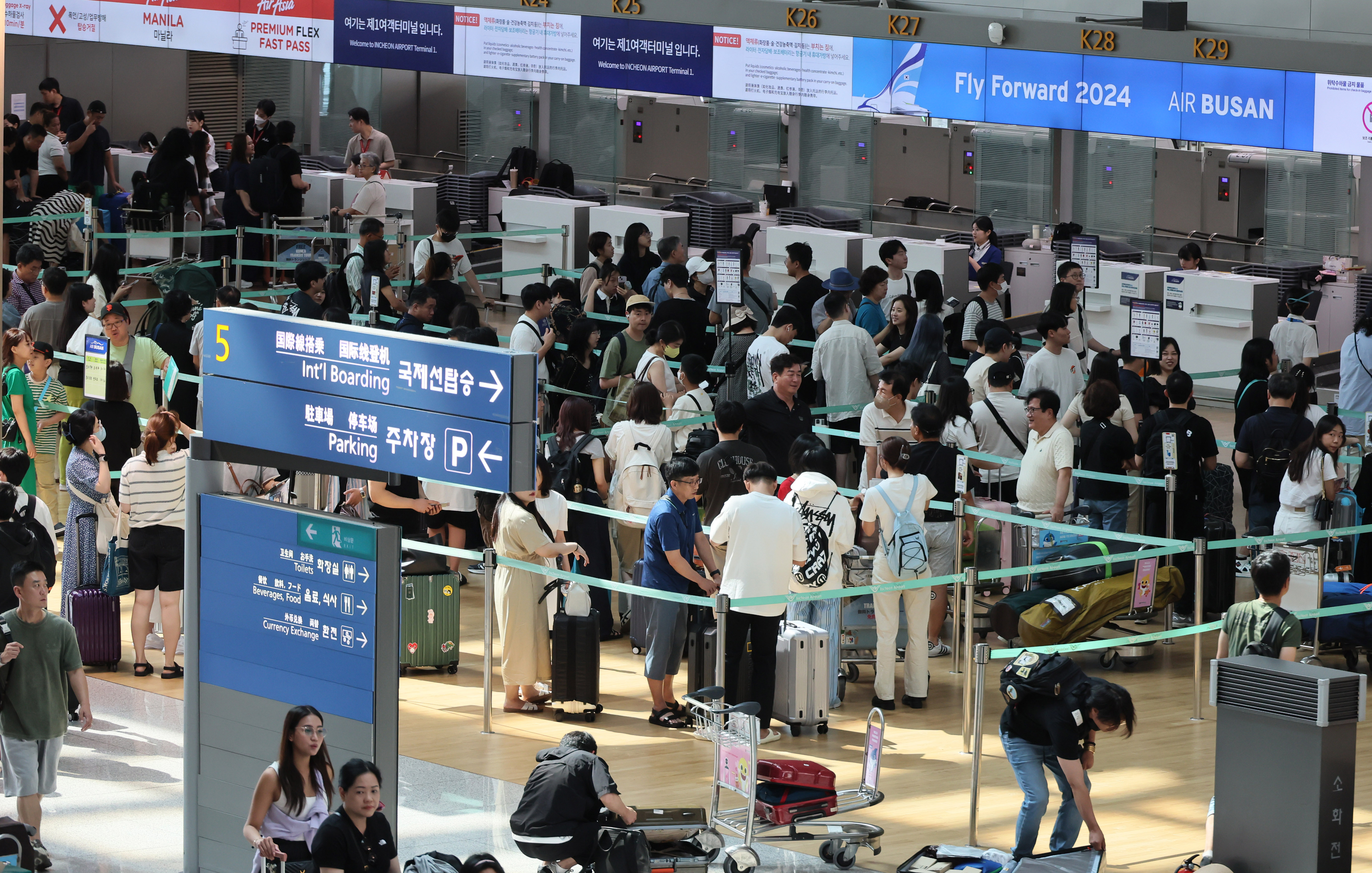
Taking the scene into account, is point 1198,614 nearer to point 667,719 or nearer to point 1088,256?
point 667,719

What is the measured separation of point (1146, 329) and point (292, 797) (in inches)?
291

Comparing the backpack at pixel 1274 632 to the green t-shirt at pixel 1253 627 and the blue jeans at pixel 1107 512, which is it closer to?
the green t-shirt at pixel 1253 627

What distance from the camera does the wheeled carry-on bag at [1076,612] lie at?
33.4ft

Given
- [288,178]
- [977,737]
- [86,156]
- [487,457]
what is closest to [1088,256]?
[977,737]

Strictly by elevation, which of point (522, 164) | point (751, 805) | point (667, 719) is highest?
point (522, 164)

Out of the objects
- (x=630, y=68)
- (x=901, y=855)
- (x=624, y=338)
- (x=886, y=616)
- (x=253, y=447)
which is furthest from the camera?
(x=630, y=68)

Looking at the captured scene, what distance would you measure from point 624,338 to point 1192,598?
394 centimetres

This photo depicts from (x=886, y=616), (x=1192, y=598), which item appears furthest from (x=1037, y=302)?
(x=886, y=616)

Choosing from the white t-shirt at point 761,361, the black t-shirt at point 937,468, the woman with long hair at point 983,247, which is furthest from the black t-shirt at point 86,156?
the black t-shirt at point 937,468

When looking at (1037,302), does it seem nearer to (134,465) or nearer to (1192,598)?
(1192,598)

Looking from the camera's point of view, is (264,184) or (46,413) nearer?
(46,413)

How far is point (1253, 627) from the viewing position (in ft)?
25.7

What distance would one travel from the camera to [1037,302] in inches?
683

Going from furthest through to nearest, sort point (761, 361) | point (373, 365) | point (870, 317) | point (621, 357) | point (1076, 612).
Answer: point (870, 317), point (621, 357), point (761, 361), point (1076, 612), point (373, 365)
